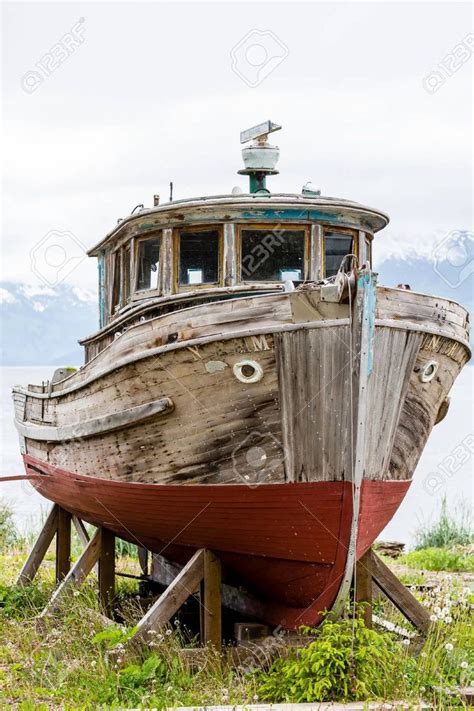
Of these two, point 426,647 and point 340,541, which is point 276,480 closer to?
point 340,541

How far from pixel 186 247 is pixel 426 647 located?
372 centimetres

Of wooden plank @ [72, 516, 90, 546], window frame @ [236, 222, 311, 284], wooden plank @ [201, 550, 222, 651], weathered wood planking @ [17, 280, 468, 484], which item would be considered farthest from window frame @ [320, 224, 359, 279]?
wooden plank @ [72, 516, 90, 546]

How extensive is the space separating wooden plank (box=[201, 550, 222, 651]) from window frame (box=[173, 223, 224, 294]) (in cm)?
217

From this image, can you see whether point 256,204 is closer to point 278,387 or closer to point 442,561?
point 278,387

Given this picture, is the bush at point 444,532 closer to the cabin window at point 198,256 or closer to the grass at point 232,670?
the grass at point 232,670

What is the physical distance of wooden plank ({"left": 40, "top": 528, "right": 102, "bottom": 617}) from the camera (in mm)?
9688

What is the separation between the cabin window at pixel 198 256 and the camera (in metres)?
8.80

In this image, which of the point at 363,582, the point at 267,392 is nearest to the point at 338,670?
the point at 363,582

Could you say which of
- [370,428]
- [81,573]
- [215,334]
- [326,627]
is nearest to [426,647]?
[326,627]

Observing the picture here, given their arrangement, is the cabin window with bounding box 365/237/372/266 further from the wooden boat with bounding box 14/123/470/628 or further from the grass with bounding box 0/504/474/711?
the grass with bounding box 0/504/474/711

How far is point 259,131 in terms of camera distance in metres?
9.48

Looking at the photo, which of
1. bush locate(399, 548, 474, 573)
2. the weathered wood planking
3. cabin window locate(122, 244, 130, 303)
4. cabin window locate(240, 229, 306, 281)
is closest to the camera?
the weathered wood planking

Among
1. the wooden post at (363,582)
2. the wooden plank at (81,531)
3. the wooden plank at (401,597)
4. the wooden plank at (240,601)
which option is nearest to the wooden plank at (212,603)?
the wooden plank at (240,601)

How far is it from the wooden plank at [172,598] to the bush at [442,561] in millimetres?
5847
